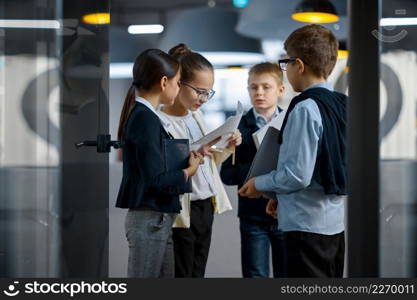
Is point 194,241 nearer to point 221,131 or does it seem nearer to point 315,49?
point 221,131

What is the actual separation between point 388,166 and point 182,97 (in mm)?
1183

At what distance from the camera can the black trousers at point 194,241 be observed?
2.87 metres

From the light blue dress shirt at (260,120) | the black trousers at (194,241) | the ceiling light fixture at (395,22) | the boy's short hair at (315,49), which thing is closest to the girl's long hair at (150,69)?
the boy's short hair at (315,49)

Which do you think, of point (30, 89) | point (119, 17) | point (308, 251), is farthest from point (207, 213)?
point (119, 17)

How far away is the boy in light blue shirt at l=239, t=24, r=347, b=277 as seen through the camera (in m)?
2.23

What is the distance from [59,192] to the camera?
2.17 m

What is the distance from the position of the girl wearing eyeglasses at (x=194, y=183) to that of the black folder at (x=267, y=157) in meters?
0.36

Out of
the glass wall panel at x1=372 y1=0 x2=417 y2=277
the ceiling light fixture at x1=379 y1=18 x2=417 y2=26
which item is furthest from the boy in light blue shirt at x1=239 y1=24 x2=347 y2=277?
the ceiling light fixture at x1=379 y1=18 x2=417 y2=26

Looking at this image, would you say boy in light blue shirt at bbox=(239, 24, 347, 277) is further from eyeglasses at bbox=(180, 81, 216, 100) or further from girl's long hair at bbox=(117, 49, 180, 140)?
eyeglasses at bbox=(180, 81, 216, 100)

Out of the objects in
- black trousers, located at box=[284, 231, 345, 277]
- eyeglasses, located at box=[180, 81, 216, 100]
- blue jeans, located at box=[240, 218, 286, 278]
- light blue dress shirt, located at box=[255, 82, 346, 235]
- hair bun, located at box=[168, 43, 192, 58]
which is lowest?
blue jeans, located at box=[240, 218, 286, 278]

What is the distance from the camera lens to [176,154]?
97.2 inches

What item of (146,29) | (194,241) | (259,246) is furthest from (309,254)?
(146,29)

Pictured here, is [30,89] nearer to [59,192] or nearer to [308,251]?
[59,192]

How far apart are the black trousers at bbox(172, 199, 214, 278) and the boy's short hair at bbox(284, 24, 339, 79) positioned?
85cm
